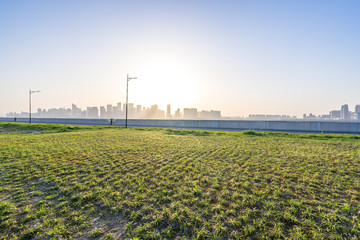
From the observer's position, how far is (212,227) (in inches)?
141

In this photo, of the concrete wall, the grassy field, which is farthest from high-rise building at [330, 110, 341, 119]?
the grassy field

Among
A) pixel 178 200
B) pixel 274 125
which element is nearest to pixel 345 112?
pixel 274 125

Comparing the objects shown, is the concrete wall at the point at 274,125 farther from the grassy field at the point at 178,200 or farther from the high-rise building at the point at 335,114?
the high-rise building at the point at 335,114

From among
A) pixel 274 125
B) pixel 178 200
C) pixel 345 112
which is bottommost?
pixel 178 200

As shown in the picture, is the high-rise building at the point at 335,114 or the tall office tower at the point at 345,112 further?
the high-rise building at the point at 335,114

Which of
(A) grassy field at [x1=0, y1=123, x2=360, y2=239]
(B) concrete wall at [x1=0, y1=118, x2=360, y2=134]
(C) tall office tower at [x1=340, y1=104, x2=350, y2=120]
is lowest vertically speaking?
(A) grassy field at [x1=0, y1=123, x2=360, y2=239]

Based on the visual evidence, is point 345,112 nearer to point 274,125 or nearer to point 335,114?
point 335,114

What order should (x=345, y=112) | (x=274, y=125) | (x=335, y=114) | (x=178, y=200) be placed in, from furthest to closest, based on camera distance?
(x=335, y=114), (x=345, y=112), (x=274, y=125), (x=178, y=200)

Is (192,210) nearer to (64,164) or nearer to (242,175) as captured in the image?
(242,175)

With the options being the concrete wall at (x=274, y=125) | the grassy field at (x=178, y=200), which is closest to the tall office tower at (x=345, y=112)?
the concrete wall at (x=274, y=125)

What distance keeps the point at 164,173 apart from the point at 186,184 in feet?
4.31

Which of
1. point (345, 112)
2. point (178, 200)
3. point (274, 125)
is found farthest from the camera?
point (345, 112)

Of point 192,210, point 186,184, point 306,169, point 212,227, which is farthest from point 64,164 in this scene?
point 306,169

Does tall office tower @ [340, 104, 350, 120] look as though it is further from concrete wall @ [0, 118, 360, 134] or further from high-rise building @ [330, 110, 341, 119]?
concrete wall @ [0, 118, 360, 134]
